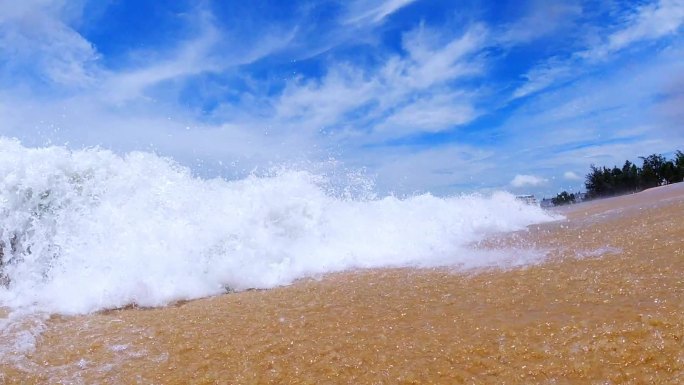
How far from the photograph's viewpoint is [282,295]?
451 centimetres

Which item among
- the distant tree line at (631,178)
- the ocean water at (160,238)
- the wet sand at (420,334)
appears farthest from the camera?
the distant tree line at (631,178)

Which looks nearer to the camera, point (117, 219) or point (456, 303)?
point (456, 303)

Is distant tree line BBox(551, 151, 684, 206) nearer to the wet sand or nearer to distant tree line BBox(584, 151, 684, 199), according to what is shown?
distant tree line BBox(584, 151, 684, 199)

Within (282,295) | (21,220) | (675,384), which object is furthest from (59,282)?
(675,384)

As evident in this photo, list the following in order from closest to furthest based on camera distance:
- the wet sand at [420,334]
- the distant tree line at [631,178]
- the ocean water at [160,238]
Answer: the wet sand at [420,334] < the ocean water at [160,238] < the distant tree line at [631,178]

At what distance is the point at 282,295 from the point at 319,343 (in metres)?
1.45

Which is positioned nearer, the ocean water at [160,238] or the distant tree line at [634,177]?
the ocean water at [160,238]

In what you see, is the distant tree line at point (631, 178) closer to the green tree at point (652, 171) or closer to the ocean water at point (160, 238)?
the green tree at point (652, 171)

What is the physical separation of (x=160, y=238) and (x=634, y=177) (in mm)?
36066

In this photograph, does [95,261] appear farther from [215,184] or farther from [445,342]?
[445,342]

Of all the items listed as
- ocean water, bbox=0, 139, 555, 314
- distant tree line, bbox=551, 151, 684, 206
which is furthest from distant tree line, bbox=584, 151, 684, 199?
ocean water, bbox=0, 139, 555, 314

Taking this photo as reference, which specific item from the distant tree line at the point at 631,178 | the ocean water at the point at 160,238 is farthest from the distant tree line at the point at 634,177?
the ocean water at the point at 160,238

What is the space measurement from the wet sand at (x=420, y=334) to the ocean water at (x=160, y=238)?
0.61 metres

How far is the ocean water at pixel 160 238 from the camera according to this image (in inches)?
195
